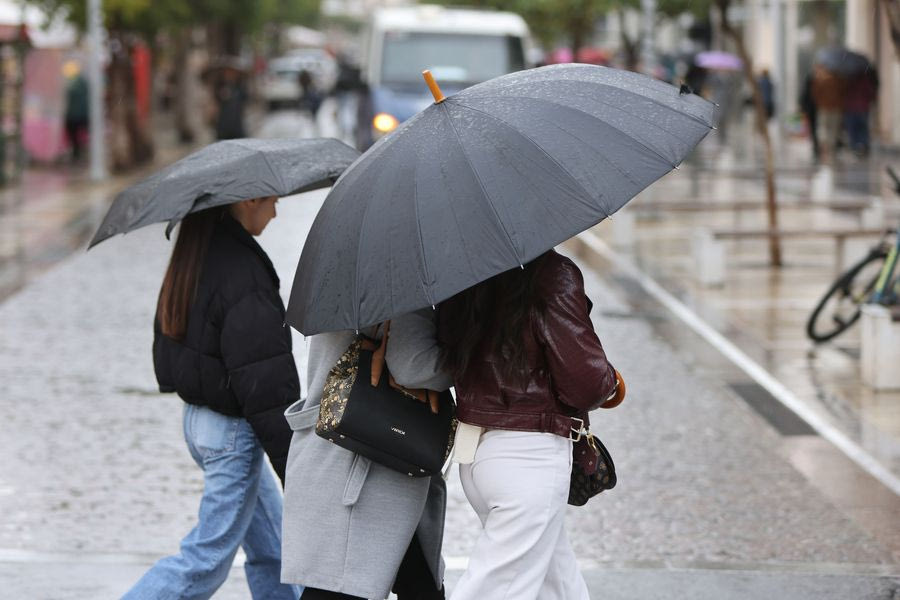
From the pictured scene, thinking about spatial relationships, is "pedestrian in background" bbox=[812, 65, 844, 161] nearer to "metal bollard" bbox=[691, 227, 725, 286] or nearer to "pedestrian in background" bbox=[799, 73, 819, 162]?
"pedestrian in background" bbox=[799, 73, 819, 162]

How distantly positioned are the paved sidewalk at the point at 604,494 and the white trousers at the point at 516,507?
179 centimetres

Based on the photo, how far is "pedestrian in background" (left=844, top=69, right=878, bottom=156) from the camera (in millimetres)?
26875

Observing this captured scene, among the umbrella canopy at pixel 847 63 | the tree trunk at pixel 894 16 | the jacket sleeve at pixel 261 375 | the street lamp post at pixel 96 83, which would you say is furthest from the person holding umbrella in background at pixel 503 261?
the umbrella canopy at pixel 847 63

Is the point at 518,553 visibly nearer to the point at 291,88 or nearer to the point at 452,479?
the point at 452,479

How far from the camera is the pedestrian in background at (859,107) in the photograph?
26.9 meters

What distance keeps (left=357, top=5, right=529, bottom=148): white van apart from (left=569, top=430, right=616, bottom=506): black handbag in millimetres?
16598

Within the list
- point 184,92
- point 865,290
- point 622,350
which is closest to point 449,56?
point 622,350

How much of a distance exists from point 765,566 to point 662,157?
8.46 feet

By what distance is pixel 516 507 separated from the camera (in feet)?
11.7

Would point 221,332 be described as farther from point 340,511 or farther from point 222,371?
point 340,511

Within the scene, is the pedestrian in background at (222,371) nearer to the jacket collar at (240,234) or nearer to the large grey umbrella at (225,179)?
the jacket collar at (240,234)

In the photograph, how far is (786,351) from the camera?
10.0 meters

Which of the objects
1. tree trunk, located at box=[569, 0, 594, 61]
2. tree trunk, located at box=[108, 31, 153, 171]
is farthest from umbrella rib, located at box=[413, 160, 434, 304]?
tree trunk, located at box=[569, 0, 594, 61]

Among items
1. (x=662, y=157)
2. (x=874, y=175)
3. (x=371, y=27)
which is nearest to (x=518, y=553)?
(x=662, y=157)
